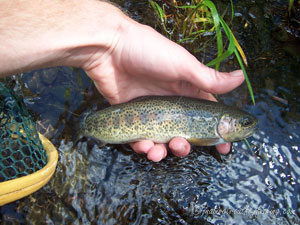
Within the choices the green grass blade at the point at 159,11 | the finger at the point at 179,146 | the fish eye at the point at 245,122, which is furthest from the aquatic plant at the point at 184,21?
the finger at the point at 179,146

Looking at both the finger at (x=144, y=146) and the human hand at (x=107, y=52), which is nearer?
the human hand at (x=107, y=52)

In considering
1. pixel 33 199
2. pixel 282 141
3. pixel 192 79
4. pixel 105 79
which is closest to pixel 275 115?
pixel 282 141

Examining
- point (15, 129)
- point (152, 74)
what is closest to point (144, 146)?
point (152, 74)

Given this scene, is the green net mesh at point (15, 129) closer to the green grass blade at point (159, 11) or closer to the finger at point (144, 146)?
the finger at point (144, 146)

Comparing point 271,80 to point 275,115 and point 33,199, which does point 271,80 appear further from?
point 33,199

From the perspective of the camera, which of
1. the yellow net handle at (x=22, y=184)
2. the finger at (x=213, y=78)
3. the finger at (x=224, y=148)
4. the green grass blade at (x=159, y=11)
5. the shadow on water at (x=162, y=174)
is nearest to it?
the yellow net handle at (x=22, y=184)

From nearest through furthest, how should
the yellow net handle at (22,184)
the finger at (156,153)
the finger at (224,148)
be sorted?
the yellow net handle at (22,184), the finger at (156,153), the finger at (224,148)
